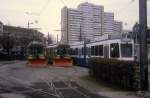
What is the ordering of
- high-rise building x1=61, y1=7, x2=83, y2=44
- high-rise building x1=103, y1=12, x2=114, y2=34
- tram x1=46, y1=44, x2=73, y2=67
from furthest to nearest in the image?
1. high-rise building x1=103, y1=12, x2=114, y2=34
2. high-rise building x1=61, y1=7, x2=83, y2=44
3. tram x1=46, y1=44, x2=73, y2=67

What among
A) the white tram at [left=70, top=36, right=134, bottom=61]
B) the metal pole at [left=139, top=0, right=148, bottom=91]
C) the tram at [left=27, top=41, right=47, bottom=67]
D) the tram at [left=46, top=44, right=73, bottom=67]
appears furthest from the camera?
the tram at [left=46, top=44, right=73, bottom=67]

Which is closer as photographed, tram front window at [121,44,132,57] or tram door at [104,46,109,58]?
tram front window at [121,44,132,57]

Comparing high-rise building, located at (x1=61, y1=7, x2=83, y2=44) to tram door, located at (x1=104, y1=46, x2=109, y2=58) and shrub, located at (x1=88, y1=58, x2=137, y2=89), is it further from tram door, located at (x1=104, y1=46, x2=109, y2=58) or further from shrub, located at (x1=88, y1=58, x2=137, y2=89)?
shrub, located at (x1=88, y1=58, x2=137, y2=89)

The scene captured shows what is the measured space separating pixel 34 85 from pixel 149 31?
739 cm

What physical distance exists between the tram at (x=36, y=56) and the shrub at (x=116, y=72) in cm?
2159

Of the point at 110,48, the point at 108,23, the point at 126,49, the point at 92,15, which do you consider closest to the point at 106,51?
the point at 110,48

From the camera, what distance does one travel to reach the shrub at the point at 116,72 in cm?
1811

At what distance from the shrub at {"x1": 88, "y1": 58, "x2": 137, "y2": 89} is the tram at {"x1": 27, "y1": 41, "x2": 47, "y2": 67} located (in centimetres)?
2159

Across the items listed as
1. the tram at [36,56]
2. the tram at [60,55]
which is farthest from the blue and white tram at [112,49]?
the tram at [36,56]

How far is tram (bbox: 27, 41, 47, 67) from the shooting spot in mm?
45750

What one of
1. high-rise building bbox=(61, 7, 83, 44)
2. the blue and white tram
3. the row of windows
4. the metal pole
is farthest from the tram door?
high-rise building bbox=(61, 7, 83, 44)

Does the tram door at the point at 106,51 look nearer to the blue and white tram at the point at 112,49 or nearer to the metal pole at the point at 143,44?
the blue and white tram at the point at 112,49

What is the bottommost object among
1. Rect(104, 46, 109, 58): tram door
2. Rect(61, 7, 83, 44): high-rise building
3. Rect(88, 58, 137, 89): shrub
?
Rect(88, 58, 137, 89): shrub

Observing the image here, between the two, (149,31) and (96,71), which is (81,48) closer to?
(96,71)
